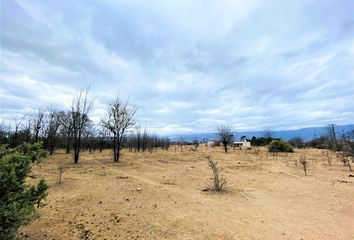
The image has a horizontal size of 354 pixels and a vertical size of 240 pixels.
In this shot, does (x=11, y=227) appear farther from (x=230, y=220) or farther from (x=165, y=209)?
(x=230, y=220)

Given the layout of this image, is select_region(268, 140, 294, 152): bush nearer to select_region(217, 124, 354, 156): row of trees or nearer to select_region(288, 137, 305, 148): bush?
select_region(217, 124, 354, 156): row of trees

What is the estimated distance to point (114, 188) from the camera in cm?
866

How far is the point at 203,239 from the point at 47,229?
3578 mm

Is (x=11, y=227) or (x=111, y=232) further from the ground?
(x=11, y=227)

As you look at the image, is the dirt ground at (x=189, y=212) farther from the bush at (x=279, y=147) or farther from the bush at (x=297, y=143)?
the bush at (x=297, y=143)

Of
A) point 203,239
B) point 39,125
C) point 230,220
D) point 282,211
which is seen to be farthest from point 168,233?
point 39,125

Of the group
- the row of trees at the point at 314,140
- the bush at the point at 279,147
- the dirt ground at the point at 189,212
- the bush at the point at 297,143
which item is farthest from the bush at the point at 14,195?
the bush at the point at 297,143

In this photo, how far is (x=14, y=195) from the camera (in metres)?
3.88

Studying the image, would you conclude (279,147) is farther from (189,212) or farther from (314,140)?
(189,212)

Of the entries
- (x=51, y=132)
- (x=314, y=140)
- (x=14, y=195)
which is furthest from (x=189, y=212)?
(x=314, y=140)

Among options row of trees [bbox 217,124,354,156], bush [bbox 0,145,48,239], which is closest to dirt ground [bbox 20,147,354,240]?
bush [bbox 0,145,48,239]

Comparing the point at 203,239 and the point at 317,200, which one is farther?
the point at 317,200

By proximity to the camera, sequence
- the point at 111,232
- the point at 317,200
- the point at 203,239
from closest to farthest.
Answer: the point at 203,239 < the point at 111,232 < the point at 317,200

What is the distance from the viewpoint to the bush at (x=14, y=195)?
142 inches
